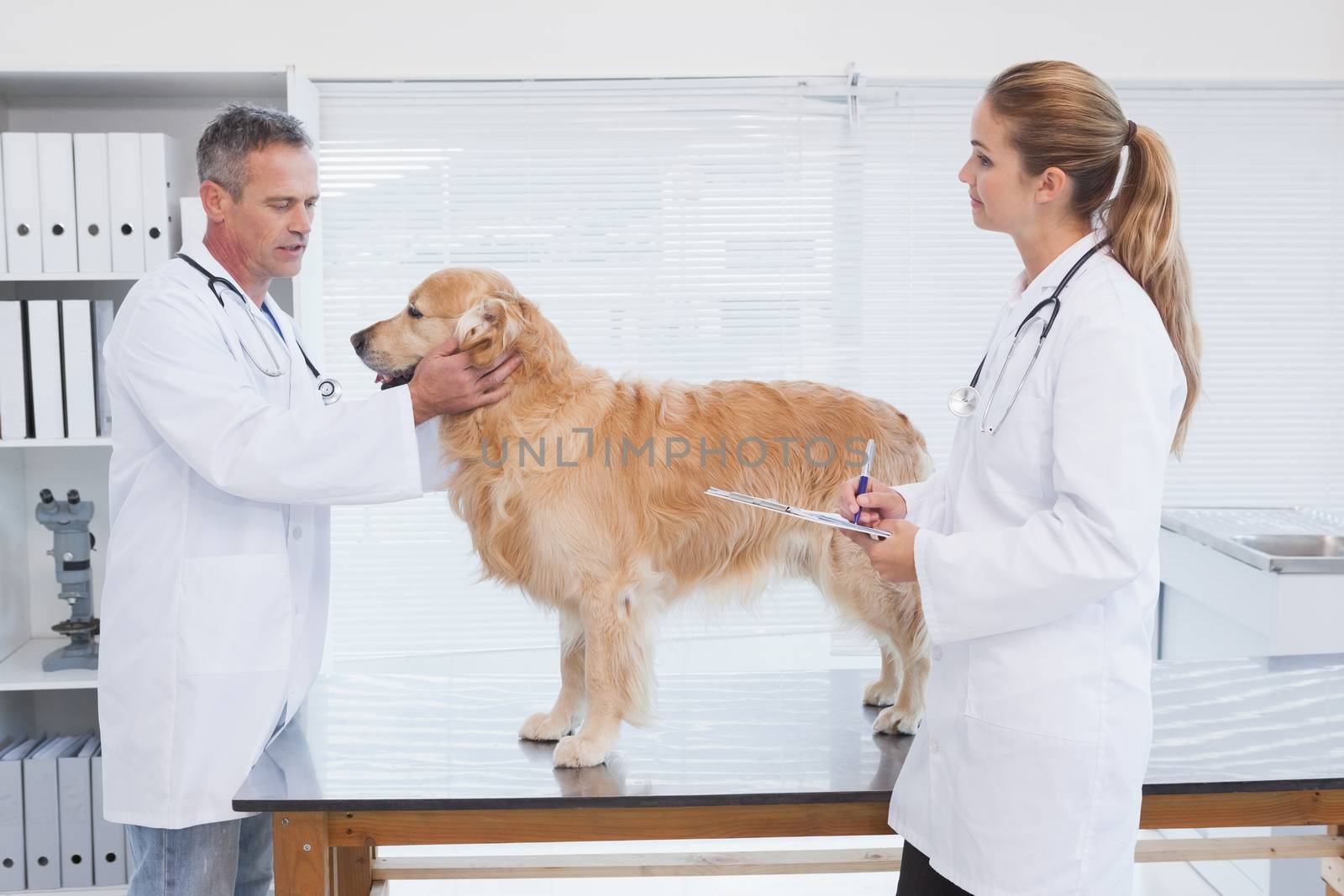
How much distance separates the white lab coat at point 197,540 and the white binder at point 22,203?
4.29ft

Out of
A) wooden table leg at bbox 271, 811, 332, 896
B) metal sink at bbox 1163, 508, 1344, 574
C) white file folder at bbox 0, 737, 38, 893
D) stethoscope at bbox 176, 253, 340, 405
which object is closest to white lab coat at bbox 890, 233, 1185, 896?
wooden table leg at bbox 271, 811, 332, 896

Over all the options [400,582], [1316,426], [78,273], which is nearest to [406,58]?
[78,273]

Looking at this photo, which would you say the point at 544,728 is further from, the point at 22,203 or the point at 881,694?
the point at 22,203

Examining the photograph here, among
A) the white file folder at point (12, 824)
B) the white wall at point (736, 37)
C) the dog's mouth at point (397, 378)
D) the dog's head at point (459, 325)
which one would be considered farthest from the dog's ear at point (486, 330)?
the white file folder at point (12, 824)

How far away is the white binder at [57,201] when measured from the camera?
280cm

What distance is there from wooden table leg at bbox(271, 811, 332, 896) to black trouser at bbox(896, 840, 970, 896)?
867 millimetres

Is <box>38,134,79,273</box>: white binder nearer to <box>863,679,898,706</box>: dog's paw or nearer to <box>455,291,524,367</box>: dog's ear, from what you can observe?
<box>455,291,524,367</box>: dog's ear

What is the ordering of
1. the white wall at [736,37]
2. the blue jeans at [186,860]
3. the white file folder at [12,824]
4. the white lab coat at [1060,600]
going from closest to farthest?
the white lab coat at [1060,600] → the blue jeans at [186,860] → the white file folder at [12,824] → the white wall at [736,37]

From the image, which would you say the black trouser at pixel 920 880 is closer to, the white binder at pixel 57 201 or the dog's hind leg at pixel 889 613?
the dog's hind leg at pixel 889 613

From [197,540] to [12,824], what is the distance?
180 cm

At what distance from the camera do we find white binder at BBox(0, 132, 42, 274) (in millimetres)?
2793

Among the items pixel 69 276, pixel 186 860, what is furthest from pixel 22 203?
pixel 186 860

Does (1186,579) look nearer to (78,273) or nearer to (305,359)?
(305,359)

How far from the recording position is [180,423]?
5.46 ft
